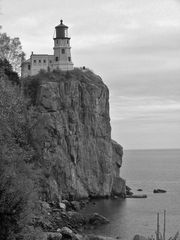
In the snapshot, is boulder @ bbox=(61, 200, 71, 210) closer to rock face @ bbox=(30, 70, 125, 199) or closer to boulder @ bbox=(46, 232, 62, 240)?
rock face @ bbox=(30, 70, 125, 199)

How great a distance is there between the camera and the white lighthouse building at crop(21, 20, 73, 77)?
91562 mm

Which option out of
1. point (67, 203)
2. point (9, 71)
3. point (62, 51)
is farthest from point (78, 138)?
point (9, 71)

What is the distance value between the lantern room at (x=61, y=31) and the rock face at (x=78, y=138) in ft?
23.0

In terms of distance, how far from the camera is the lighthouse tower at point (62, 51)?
91.4 meters

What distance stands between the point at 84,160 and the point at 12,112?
5127 centimetres

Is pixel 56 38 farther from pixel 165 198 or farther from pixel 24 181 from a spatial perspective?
pixel 24 181

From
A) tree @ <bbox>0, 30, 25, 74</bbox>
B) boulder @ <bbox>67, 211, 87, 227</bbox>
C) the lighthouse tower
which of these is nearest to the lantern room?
the lighthouse tower

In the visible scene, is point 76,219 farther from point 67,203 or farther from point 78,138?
point 78,138

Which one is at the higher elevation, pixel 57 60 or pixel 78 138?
pixel 57 60

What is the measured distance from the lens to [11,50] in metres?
56.6

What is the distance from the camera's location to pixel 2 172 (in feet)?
95.7

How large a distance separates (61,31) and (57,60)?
5.51 m

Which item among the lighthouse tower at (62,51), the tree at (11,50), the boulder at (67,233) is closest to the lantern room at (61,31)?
the lighthouse tower at (62,51)

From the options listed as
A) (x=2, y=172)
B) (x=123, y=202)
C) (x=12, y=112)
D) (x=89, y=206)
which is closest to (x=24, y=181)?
(x=2, y=172)
